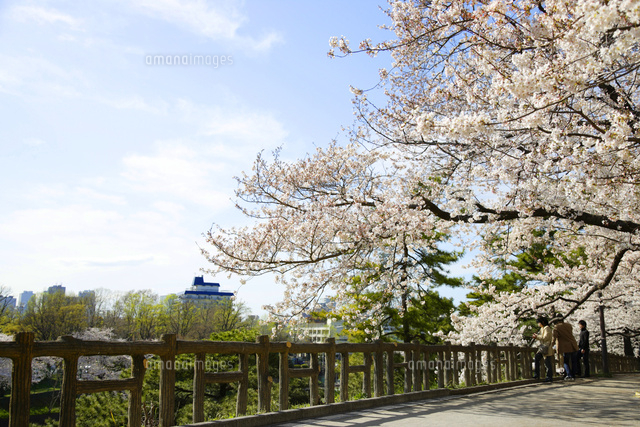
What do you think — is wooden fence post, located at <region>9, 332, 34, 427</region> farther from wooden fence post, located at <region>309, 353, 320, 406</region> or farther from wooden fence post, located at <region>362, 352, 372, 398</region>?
wooden fence post, located at <region>362, 352, 372, 398</region>

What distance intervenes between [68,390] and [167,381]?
1.21 metres

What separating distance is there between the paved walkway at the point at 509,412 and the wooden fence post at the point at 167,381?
1.68 meters

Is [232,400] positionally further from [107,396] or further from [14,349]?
[14,349]

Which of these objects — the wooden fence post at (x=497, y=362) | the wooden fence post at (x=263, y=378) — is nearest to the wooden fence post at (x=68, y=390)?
the wooden fence post at (x=263, y=378)

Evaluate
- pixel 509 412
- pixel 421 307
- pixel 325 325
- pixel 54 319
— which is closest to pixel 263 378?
pixel 509 412

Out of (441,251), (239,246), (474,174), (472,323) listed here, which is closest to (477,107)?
(474,174)

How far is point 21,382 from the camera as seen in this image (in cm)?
497

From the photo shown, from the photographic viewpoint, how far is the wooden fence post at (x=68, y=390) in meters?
5.34

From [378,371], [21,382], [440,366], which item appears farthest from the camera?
[440,366]

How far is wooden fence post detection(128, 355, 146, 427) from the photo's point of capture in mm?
5938

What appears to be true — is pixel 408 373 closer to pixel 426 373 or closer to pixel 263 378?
pixel 426 373

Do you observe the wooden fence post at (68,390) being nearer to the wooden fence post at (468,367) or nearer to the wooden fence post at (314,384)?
the wooden fence post at (314,384)

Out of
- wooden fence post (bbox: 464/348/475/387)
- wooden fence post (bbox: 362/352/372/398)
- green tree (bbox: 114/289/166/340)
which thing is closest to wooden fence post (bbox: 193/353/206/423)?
wooden fence post (bbox: 362/352/372/398)

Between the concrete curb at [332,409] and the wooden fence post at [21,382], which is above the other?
the wooden fence post at [21,382]
